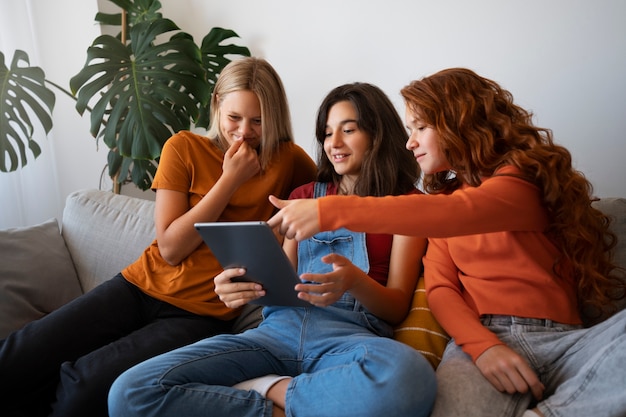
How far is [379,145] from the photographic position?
1.54 metres

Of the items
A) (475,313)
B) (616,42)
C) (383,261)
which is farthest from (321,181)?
(616,42)

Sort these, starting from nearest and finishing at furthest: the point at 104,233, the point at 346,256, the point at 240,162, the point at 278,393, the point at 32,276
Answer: the point at 278,393 → the point at 346,256 → the point at 240,162 → the point at 32,276 → the point at 104,233

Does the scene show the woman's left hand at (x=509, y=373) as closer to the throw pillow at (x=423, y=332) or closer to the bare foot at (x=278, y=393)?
the throw pillow at (x=423, y=332)

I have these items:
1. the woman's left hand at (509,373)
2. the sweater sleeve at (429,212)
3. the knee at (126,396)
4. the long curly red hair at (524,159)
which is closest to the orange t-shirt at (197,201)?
the knee at (126,396)

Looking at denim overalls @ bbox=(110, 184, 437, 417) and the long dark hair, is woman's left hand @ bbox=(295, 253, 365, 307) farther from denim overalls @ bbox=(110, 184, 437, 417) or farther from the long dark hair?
the long dark hair

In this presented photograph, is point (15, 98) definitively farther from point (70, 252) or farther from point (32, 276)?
point (32, 276)

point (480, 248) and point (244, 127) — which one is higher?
point (244, 127)

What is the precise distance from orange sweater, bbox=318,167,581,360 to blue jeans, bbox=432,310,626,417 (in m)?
0.04

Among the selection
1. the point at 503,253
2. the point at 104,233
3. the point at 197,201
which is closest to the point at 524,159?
the point at 503,253

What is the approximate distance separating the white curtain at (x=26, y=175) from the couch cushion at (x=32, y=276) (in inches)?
23.1

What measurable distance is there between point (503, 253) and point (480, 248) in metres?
0.05

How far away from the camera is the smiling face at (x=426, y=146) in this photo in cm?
131

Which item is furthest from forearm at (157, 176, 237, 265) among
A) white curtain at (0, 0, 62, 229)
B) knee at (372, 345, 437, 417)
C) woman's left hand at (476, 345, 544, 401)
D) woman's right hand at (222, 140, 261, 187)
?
white curtain at (0, 0, 62, 229)

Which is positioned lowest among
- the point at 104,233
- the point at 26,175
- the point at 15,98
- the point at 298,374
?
the point at 298,374
